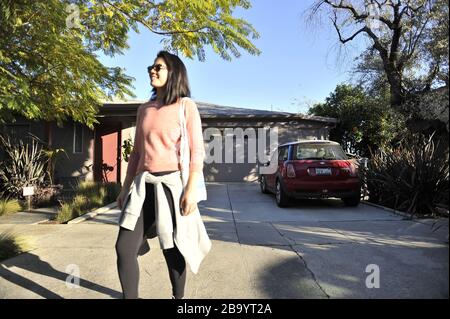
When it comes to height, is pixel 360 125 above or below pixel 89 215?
above

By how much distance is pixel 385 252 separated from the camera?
15.4ft

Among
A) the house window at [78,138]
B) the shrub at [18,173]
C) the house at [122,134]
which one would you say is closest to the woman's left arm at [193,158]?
the shrub at [18,173]

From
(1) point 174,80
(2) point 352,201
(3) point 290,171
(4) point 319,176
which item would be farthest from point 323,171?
(1) point 174,80

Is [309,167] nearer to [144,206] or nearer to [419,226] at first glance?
[419,226]

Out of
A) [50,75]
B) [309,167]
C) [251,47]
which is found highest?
[251,47]

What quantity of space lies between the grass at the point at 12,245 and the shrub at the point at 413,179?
6.38 meters

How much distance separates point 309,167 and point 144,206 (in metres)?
6.03

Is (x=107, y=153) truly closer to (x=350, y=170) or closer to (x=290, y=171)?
(x=290, y=171)

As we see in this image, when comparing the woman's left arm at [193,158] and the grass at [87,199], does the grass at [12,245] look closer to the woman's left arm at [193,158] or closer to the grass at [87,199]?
the grass at [87,199]

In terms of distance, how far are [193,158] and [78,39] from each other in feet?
16.1

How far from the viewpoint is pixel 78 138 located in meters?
15.5

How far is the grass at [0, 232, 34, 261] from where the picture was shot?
4.64 metres

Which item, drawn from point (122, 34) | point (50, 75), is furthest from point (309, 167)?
point (50, 75)

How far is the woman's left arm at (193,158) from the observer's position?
2.76 meters
